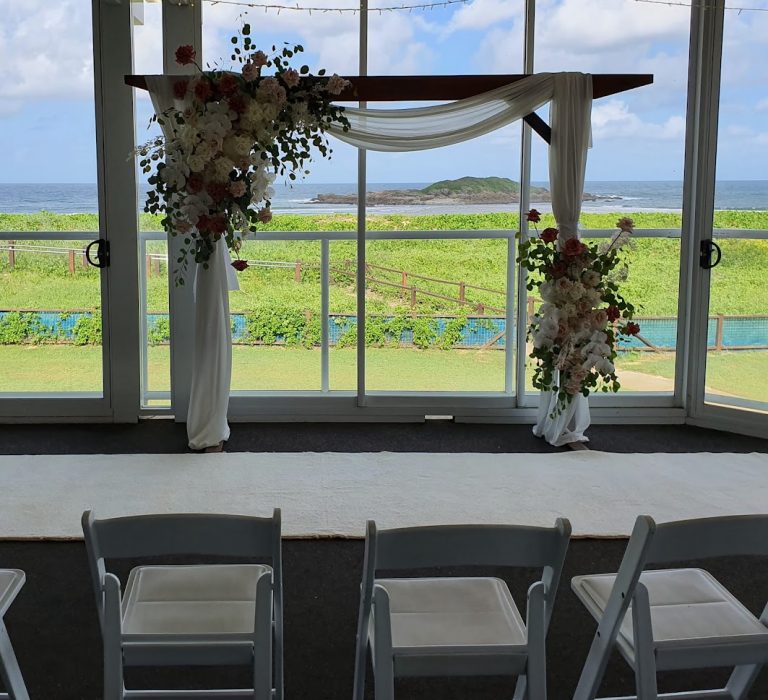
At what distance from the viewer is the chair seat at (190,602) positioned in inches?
80.1

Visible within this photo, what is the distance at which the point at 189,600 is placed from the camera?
85.0 inches

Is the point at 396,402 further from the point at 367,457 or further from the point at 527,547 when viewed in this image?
the point at 527,547

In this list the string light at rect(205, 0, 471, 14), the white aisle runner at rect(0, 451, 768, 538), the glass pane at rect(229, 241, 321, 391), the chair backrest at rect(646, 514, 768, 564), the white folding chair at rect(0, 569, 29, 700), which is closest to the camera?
the chair backrest at rect(646, 514, 768, 564)

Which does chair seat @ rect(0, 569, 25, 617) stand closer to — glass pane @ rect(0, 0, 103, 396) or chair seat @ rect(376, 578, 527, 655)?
chair seat @ rect(376, 578, 527, 655)

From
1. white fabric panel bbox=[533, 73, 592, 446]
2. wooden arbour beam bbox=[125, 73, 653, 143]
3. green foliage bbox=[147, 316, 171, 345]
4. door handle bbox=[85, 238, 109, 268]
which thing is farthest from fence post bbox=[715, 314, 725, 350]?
door handle bbox=[85, 238, 109, 268]

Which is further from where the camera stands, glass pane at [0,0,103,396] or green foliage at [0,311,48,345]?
green foliage at [0,311,48,345]

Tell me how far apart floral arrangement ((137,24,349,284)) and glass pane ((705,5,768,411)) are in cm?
231

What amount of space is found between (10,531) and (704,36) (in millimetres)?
4571

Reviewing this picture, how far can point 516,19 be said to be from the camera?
5.47 metres

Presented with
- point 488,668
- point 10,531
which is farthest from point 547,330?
point 488,668

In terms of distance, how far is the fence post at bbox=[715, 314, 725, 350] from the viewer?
18.1ft

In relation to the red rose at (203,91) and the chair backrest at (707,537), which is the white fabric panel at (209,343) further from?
the chair backrest at (707,537)

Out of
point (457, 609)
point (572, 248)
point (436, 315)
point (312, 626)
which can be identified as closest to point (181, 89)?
point (436, 315)

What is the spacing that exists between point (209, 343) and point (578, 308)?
2.02 meters
